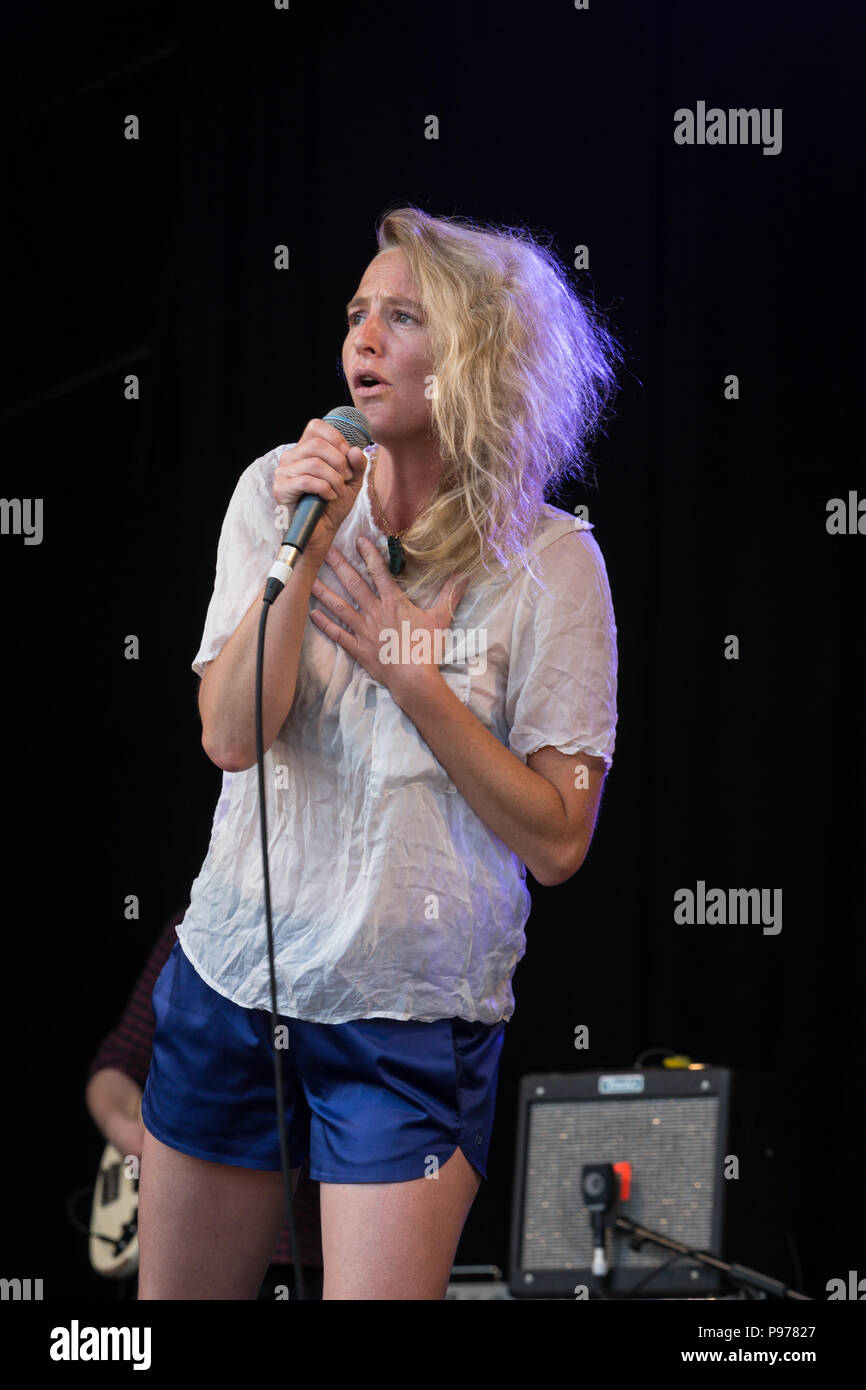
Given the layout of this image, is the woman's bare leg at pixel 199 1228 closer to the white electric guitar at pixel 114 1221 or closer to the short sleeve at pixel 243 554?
the short sleeve at pixel 243 554

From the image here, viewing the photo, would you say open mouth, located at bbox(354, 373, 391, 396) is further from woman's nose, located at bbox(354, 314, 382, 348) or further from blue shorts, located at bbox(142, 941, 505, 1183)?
blue shorts, located at bbox(142, 941, 505, 1183)

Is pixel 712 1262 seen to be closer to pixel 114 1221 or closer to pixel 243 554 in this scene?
pixel 243 554

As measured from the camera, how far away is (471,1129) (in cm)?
156

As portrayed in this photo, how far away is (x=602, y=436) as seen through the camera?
3225 millimetres

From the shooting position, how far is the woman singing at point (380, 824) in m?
1.51

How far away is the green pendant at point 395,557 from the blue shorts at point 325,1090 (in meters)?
0.51

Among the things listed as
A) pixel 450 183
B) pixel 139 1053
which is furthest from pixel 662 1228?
pixel 450 183

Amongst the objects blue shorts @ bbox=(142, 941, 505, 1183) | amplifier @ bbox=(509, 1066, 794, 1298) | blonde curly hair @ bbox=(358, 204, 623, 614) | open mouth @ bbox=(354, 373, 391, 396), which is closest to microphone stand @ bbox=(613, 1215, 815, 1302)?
amplifier @ bbox=(509, 1066, 794, 1298)

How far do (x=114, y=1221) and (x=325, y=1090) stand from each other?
1958mm

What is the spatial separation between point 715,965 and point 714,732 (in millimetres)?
509

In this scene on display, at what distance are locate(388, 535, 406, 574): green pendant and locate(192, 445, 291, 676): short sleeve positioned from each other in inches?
5.2

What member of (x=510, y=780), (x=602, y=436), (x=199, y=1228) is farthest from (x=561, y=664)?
(x=602, y=436)

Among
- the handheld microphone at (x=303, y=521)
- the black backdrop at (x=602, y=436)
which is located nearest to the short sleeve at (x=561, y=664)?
the handheld microphone at (x=303, y=521)

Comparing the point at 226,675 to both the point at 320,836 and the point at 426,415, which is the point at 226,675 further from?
the point at 426,415
